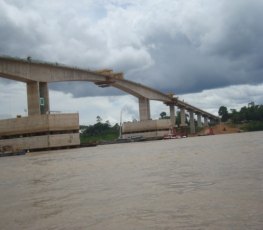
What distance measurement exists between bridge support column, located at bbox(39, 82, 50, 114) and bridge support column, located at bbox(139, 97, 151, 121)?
4976cm

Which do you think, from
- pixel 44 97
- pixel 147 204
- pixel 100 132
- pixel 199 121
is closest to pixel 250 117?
pixel 199 121

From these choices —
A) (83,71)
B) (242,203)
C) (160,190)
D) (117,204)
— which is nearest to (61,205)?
(117,204)

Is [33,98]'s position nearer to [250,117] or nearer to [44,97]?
[44,97]

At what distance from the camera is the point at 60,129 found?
298 feet

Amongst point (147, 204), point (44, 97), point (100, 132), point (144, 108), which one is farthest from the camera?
point (100, 132)

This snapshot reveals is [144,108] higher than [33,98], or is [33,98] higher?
[144,108]

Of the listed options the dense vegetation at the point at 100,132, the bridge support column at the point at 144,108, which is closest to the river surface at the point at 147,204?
the bridge support column at the point at 144,108

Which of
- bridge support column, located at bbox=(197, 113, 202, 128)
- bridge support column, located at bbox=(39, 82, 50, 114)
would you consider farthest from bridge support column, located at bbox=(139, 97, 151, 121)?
bridge support column, located at bbox=(39, 82, 50, 114)

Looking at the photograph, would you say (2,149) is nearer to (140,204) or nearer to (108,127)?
(140,204)

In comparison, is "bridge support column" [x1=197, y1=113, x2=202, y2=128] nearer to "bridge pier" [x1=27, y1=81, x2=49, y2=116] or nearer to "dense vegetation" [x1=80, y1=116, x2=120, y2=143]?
"dense vegetation" [x1=80, y1=116, x2=120, y2=143]

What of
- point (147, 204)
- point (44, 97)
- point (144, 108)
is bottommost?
point (147, 204)

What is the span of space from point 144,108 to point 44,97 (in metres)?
53.4

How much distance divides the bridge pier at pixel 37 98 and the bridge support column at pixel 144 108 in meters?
50.0

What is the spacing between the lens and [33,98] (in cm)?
8731
